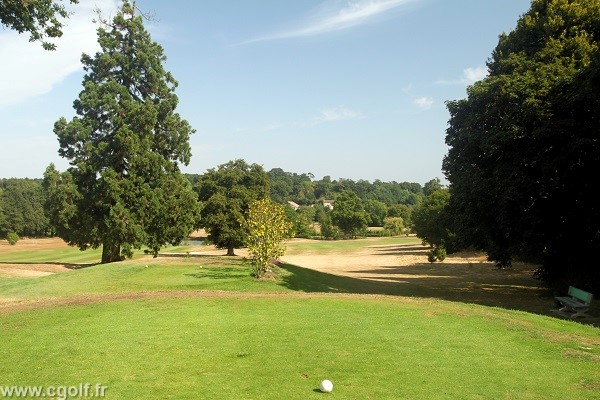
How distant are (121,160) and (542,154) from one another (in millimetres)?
27040

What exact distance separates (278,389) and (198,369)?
74.0 inches

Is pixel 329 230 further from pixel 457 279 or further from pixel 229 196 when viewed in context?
pixel 457 279

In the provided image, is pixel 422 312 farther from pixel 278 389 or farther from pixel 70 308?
pixel 70 308

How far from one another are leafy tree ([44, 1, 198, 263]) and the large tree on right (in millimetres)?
21116

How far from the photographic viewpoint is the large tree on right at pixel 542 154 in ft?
63.1

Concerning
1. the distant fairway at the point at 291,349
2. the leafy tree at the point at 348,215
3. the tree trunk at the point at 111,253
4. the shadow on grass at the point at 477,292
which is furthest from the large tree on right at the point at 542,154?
the leafy tree at the point at 348,215

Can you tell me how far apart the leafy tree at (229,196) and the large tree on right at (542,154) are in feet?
75.6

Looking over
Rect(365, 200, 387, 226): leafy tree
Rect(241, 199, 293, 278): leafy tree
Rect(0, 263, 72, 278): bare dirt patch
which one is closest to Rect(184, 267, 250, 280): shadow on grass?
Rect(241, 199, 293, 278): leafy tree

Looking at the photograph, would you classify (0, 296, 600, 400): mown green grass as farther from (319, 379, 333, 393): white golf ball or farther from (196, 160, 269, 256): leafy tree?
(196, 160, 269, 256): leafy tree

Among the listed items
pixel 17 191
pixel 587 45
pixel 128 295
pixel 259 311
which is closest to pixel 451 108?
pixel 587 45

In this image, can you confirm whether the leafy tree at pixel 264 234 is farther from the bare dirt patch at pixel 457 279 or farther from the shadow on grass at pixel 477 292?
the bare dirt patch at pixel 457 279

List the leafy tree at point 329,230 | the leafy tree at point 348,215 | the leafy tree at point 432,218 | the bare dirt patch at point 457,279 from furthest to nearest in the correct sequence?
the leafy tree at point 329,230
the leafy tree at point 348,215
the leafy tree at point 432,218
the bare dirt patch at point 457,279

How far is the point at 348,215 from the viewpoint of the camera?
334ft

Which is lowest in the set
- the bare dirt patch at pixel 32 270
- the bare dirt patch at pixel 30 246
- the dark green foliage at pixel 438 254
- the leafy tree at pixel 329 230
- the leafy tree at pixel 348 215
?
the bare dirt patch at pixel 30 246
